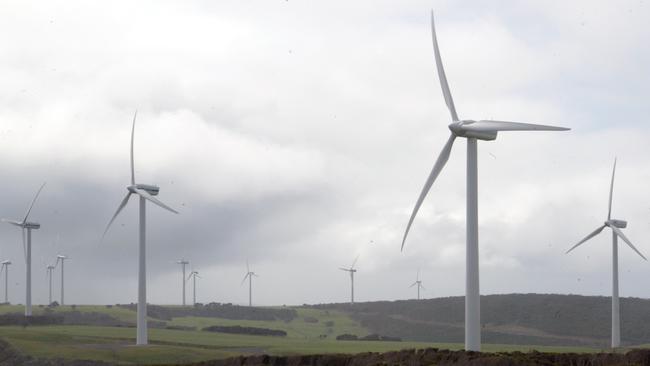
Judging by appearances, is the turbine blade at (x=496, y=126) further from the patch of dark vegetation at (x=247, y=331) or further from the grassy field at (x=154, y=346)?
the patch of dark vegetation at (x=247, y=331)

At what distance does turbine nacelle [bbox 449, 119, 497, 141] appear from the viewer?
57.6 m

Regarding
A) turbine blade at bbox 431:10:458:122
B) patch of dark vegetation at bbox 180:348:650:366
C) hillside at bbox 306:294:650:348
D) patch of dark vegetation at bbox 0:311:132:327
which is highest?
→ turbine blade at bbox 431:10:458:122

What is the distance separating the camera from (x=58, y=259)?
626 feet

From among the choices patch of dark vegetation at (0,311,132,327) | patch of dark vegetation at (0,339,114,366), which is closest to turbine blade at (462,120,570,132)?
patch of dark vegetation at (0,339,114,366)

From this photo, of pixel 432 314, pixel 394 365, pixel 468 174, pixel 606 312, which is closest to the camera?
pixel 394 365

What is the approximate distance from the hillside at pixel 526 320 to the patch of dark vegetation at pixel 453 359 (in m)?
88.5

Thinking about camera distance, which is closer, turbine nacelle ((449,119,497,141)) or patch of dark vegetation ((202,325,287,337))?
turbine nacelle ((449,119,497,141))

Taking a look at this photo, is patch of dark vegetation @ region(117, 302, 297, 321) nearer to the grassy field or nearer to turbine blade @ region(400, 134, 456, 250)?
the grassy field

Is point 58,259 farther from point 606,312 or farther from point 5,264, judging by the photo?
point 606,312

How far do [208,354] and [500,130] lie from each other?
3287 cm

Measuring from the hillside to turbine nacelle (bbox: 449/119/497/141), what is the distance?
297 ft

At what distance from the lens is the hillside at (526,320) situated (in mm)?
153750

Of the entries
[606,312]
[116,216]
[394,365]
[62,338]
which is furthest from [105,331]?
[606,312]

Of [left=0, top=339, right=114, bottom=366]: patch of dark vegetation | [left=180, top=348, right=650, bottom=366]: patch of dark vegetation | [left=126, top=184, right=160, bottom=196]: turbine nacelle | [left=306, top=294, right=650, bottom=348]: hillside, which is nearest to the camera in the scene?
[left=180, top=348, right=650, bottom=366]: patch of dark vegetation
